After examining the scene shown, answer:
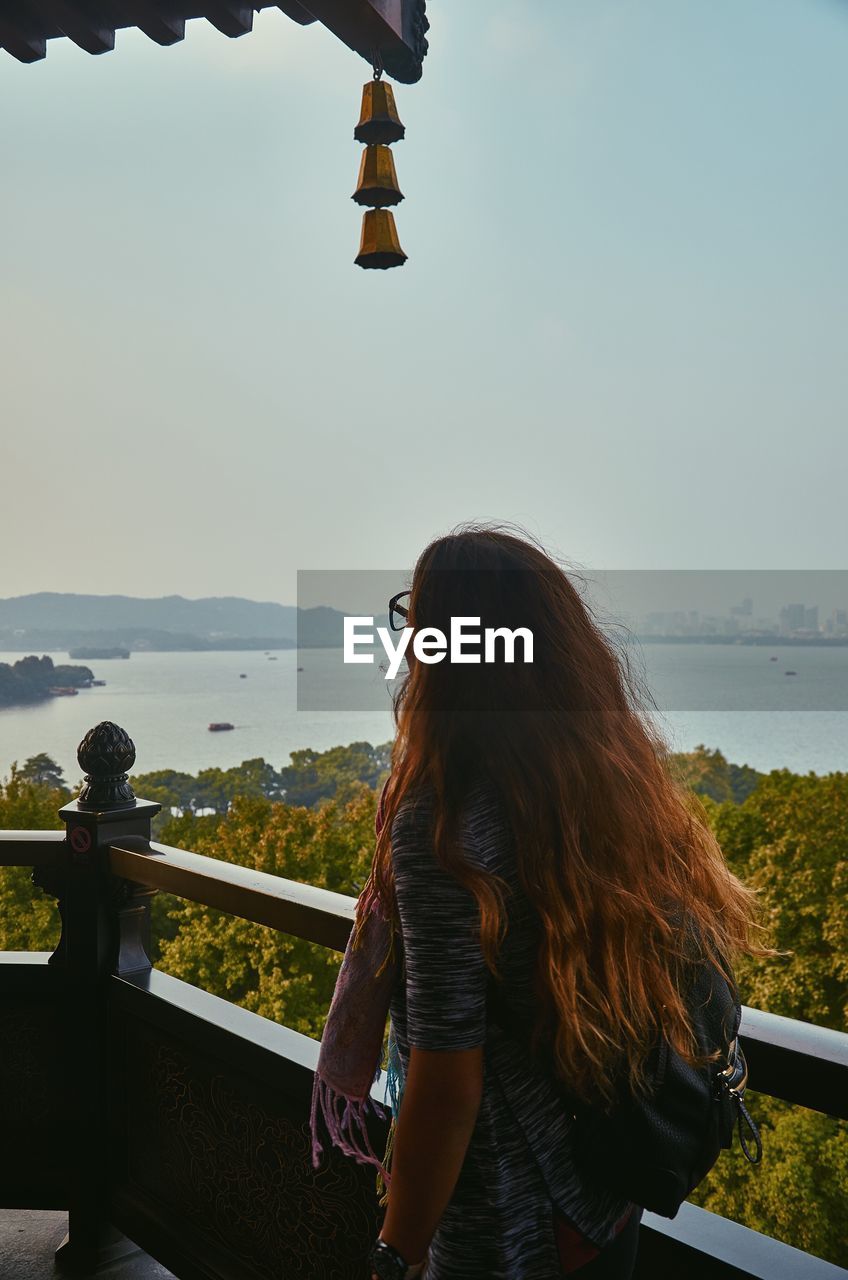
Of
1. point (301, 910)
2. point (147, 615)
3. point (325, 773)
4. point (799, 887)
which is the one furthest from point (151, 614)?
point (301, 910)

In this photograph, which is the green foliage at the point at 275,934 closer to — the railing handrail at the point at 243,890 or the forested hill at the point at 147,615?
the railing handrail at the point at 243,890

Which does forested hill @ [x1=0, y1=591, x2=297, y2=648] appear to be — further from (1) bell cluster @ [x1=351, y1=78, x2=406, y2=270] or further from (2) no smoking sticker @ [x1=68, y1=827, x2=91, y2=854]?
(2) no smoking sticker @ [x1=68, y1=827, x2=91, y2=854]

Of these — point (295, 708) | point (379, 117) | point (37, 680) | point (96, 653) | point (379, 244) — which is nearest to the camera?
point (379, 117)

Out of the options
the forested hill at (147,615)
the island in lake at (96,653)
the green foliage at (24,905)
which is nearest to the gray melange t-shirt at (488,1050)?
the green foliage at (24,905)

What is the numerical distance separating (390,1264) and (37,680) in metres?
44.1

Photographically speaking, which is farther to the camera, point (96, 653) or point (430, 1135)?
point (96, 653)

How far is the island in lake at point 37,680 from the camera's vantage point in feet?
135

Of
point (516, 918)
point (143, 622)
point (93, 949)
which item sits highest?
point (143, 622)

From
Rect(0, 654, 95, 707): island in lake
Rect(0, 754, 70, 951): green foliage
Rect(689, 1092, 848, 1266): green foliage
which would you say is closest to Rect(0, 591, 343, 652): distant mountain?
Rect(0, 654, 95, 707): island in lake

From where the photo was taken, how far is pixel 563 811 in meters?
0.87

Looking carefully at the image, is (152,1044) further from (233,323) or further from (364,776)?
(233,323)

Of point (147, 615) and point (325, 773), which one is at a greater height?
point (147, 615)

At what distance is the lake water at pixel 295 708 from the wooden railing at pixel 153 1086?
41.4 metres

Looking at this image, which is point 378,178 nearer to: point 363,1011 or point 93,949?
point 93,949
